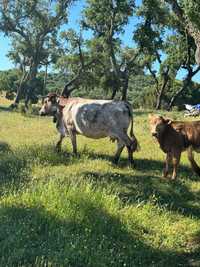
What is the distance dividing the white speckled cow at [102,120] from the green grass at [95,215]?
918 millimetres

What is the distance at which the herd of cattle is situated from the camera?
510 inches

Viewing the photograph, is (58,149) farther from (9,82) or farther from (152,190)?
(9,82)

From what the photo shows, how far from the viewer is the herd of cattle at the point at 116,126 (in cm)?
1295

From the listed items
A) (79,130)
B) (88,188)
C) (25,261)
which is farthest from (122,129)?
(25,261)

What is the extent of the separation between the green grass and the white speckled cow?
92cm

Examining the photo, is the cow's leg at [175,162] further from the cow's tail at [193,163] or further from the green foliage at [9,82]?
the green foliage at [9,82]

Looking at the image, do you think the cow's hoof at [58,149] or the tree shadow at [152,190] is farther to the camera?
the cow's hoof at [58,149]

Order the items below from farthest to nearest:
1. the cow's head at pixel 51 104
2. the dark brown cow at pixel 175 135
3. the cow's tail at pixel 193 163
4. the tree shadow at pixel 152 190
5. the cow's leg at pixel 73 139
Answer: the cow's head at pixel 51 104, the cow's leg at pixel 73 139, the cow's tail at pixel 193 163, the dark brown cow at pixel 175 135, the tree shadow at pixel 152 190

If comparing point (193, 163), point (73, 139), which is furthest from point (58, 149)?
point (193, 163)

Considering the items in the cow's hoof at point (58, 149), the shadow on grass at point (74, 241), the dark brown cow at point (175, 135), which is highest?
the dark brown cow at point (175, 135)

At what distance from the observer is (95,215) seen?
902 centimetres

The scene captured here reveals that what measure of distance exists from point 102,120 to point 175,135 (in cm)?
241

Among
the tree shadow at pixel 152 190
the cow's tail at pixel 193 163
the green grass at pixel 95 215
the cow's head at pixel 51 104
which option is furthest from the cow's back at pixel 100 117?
the cow's tail at pixel 193 163

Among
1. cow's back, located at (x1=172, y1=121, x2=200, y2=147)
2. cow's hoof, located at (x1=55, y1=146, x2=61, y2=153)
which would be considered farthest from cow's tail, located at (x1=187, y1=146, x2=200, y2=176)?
cow's hoof, located at (x1=55, y1=146, x2=61, y2=153)
